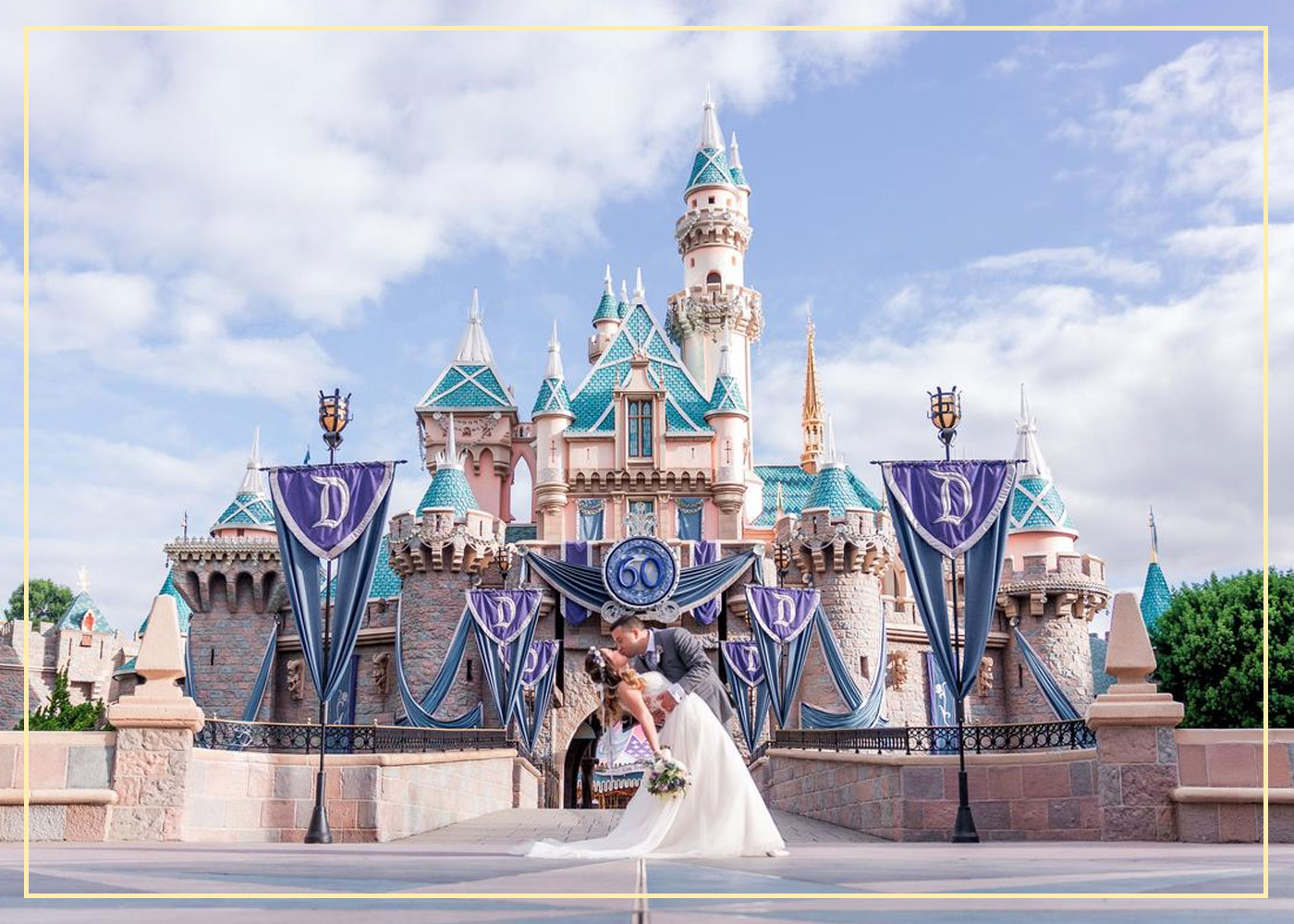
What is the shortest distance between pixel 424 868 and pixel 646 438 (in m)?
33.1

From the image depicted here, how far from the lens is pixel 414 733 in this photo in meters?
19.7

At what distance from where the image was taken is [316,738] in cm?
1672

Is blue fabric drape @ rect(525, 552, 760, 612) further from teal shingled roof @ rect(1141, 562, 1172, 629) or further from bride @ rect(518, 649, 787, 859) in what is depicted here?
bride @ rect(518, 649, 787, 859)

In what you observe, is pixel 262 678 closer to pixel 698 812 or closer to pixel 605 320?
pixel 605 320

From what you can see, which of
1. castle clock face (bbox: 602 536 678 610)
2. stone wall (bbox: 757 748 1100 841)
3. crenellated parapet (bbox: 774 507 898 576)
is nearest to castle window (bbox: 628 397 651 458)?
crenellated parapet (bbox: 774 507 898 576)

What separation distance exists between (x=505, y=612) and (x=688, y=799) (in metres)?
21.1

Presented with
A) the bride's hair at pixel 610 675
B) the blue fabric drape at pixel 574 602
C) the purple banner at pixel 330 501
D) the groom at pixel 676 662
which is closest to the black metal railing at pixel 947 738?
the groom at pixel 676 662

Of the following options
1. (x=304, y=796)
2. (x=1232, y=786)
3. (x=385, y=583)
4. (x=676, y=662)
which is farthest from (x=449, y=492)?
(x=676, y=662)

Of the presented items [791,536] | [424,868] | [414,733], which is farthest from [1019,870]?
[791,536]

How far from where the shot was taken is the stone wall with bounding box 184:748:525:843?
Result: 13.3 meters

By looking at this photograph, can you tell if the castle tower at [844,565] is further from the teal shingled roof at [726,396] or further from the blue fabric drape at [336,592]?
the blue fabric drape at [336,592]

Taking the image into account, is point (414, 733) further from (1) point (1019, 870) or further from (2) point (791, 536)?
(2) point (791, 536)

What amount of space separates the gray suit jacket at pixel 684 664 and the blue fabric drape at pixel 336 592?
23.0 feet

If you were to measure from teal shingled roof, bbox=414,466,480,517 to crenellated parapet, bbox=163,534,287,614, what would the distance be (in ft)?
22.3
